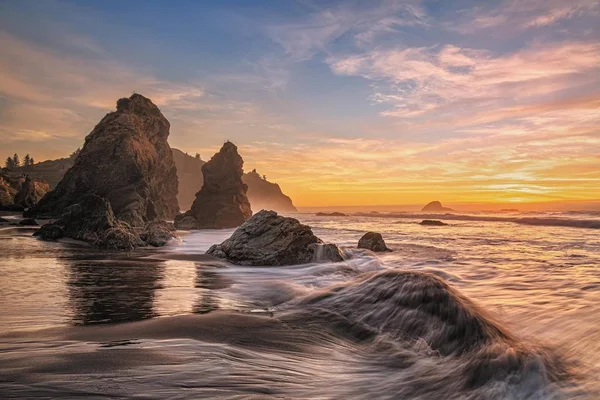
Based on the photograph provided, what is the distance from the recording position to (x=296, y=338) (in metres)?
5.15

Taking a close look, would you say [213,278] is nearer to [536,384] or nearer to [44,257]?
[44,257]

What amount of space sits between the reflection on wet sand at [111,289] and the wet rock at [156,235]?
8070 millimetres

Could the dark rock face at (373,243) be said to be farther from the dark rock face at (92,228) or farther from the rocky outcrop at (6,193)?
the rocky outcrop at (6,193)

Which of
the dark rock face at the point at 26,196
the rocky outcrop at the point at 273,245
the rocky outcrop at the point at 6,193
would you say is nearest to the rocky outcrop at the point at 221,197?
the dark rock face at the point at 26,196

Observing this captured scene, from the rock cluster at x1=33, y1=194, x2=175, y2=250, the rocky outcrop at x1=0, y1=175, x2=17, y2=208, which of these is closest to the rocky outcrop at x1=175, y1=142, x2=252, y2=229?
Answer: the rocky outcrop at x1=0, y1=175, x2=17, y2=208

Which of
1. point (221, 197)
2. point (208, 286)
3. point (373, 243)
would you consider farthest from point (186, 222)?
point (208, 286)

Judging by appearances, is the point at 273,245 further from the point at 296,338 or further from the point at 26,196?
the point at 26,196

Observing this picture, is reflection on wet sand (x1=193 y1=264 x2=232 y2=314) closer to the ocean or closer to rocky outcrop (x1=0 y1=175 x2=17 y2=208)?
the ocean

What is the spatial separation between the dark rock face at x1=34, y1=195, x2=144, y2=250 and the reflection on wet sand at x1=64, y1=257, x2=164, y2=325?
6.22 m

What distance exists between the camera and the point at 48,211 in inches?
1758

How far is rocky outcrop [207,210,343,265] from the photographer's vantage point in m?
14.6

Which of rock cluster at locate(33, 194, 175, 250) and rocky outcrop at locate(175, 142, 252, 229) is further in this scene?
rocky outcrop at locate(175, 142, 252, 229)

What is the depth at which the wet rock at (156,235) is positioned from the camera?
69.8 ft

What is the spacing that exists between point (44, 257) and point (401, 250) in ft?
49.9
